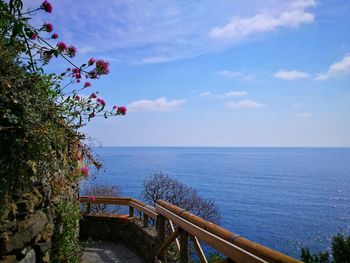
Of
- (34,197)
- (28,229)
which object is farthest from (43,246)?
(34,197)

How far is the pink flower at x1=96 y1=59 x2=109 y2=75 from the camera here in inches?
147

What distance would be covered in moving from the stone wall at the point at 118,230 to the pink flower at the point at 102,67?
332 cm

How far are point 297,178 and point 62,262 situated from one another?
9457 centimetres

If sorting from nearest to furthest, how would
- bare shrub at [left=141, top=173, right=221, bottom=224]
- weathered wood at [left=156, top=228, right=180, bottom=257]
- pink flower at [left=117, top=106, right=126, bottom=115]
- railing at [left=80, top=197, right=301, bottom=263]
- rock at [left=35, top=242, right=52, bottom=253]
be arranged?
railing at [left=80, top=197, right=301, bottom=263], rock at [left=35, top=242, right=52, bottom=253], weathered wood at [left=156, top=228, right=180, bottom=257], pink flower at [left=117, top=106, right=126, bottom=115], bare shrub at [left=141, top=173, right=221, bottom=224]

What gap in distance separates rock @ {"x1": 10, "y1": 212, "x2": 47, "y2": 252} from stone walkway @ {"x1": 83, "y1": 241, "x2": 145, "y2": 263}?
9.53ft

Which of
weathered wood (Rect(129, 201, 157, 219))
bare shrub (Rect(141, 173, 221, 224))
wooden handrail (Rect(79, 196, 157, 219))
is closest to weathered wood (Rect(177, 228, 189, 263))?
weathered wood (Rect(129, 201, 157, 219))

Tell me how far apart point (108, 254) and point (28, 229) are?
3.67 m

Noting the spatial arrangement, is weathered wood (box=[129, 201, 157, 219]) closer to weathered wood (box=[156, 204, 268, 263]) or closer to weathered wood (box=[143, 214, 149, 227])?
weathered wood (box=[143, 214, 149, 227])

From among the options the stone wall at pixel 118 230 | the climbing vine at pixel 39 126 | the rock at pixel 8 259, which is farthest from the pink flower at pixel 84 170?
the stone wall at pixel 118 230

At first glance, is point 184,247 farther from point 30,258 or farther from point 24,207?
point 24,207

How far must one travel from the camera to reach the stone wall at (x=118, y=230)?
602 centimetres

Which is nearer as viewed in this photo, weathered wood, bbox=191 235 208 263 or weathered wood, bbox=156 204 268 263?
weathered wood, bbox=156 204 268 263

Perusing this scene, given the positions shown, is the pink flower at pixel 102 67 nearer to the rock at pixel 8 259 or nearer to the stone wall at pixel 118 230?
the rock at pixel 8 259

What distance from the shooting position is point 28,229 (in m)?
2.98
